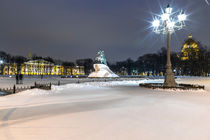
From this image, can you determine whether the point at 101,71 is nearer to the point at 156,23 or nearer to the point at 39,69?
the point at 156,23

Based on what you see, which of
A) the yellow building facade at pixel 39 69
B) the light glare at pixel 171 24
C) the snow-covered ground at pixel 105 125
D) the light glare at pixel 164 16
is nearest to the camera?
the snow-covered ground at pixel 105 125

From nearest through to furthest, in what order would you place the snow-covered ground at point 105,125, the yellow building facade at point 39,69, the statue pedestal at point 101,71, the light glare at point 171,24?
the snow-covered ground at point 105,125 → the light glare at point 171,24 → the statue pedestal at point 101,71 → the yellow building facade at point 39,69

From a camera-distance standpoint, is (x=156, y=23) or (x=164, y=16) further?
(x=156, y=23)

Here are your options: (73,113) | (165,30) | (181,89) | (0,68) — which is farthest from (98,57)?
(0,68)

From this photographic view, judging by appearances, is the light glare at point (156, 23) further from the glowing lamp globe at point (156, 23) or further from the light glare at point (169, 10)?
the light glare at point (169, 10)

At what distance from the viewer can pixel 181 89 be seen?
1562 centimetres

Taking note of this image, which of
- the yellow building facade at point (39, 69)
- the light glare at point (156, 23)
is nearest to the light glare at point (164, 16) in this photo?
the light glare at point (156, 23)

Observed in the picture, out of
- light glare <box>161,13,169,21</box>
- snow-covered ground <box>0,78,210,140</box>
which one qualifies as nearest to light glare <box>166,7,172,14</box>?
light glare <box>161,13,169,21</box>

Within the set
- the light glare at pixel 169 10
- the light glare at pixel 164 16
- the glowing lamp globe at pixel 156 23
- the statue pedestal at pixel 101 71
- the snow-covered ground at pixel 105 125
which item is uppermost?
the light glare at pixel 169 10

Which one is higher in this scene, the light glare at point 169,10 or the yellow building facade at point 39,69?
the light glare at point 169,10

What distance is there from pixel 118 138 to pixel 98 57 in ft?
143

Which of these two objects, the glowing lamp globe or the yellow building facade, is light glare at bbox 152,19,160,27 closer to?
the glowing lamp globe

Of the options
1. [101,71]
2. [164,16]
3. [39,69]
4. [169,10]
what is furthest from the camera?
[39,69]

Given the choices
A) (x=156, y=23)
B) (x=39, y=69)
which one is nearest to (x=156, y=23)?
(x=156, y=23)
